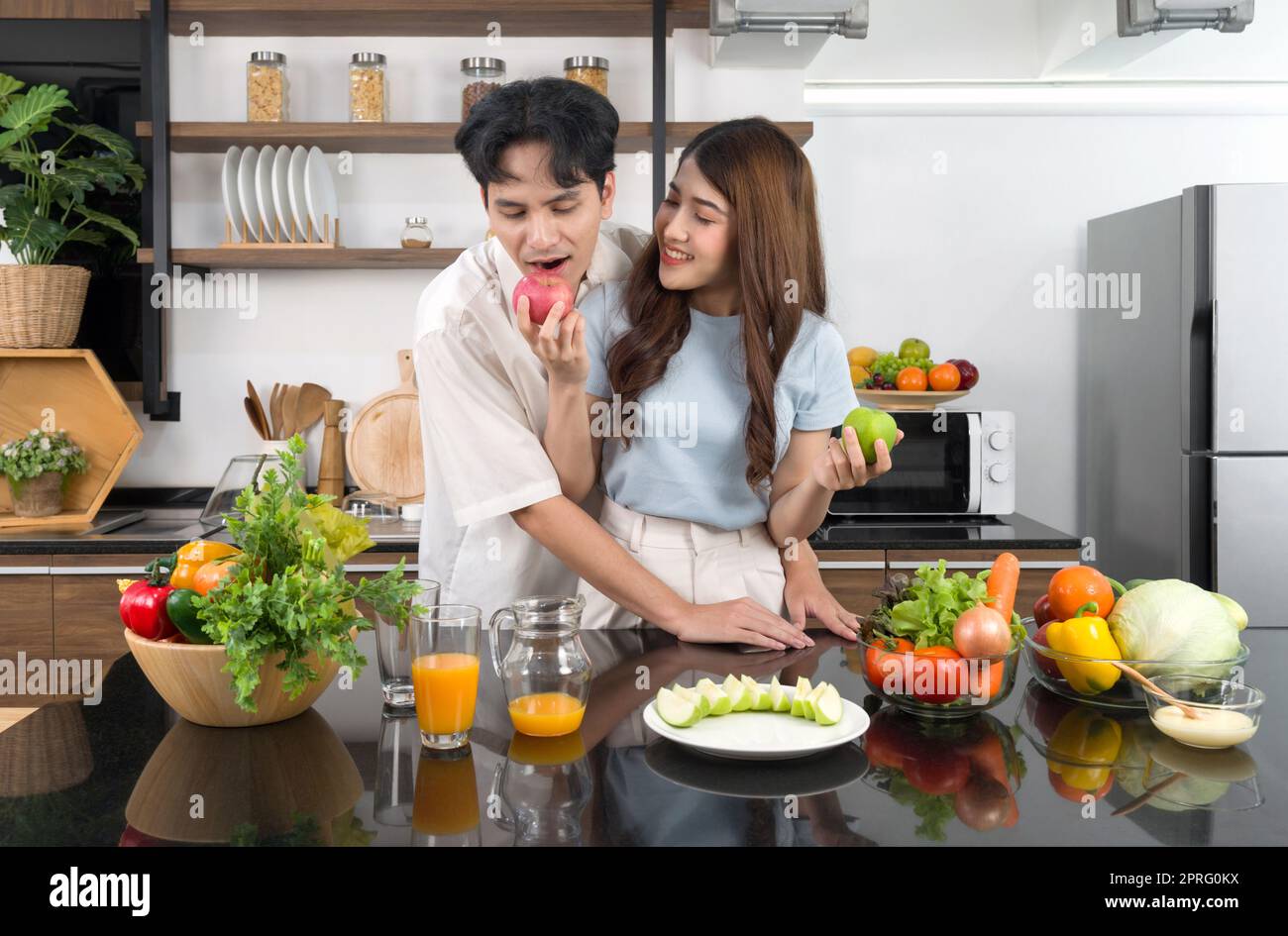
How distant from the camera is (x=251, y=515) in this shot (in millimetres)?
1205

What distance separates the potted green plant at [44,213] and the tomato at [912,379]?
2339 mm

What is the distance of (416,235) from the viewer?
3.31 meters

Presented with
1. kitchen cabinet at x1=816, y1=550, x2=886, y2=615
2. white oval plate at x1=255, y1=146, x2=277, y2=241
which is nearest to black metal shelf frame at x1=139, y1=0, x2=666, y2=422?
white oval plate at x1=255, y1=146, x2=277, y2=241

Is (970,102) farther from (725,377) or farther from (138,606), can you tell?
(138,606)

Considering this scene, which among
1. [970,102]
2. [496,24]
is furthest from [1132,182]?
[496,24]

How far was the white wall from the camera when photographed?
11.4 feet

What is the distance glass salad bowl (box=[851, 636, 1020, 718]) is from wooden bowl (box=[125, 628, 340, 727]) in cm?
64

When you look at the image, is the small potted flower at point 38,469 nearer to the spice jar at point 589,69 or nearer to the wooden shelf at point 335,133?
the wooden shelf at point 335,133

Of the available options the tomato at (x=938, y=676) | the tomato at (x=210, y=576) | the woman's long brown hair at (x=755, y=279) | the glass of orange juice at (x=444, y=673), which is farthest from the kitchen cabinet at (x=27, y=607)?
the tomato at (x=938, y=676)

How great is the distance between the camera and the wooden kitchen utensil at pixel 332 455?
3.43 metres

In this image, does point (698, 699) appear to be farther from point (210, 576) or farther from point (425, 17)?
point (425, 17)

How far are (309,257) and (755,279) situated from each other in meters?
1.92

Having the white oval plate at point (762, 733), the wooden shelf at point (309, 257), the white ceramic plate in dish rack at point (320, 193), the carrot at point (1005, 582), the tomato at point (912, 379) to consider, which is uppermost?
the white ceramic plate in dish rack at point (320, 193)

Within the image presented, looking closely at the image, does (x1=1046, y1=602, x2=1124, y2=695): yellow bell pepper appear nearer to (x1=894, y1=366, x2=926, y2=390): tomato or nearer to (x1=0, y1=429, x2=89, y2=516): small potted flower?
(x1=894, y1=366, x2=926, y2=390): tomato
